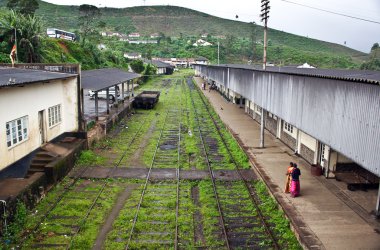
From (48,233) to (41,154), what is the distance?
5936 mm

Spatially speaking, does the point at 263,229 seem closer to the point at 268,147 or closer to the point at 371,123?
the point at 371,123

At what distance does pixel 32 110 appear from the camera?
50.4 feet

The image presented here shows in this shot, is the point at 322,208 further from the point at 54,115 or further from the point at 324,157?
the point at 54,115

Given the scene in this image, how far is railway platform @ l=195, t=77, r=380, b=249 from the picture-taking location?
32.3 ft

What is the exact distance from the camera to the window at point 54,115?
17359 mm

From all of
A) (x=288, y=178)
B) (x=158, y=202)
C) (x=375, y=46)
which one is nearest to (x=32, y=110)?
(x=158, y=202)

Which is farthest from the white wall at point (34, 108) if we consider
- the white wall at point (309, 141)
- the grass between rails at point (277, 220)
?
the white wall at point (309, 141)

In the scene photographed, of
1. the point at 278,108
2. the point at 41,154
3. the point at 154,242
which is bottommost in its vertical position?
the point at 154,242

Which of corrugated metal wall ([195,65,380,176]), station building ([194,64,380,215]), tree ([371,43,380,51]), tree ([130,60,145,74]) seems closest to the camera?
corrugated metal wall ([195,65,380,176])

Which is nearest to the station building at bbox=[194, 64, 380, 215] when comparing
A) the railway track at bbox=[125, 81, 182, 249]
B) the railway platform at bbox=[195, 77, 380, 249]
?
the railway platform at bbox=[195, 77, 380, 249]

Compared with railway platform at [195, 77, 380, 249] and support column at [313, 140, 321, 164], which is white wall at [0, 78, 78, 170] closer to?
railway platform at [195, 77, 380, 249]

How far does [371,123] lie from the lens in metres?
9.49

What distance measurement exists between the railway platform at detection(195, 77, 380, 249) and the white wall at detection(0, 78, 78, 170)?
9.52 metres

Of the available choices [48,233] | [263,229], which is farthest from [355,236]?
[48,233]
